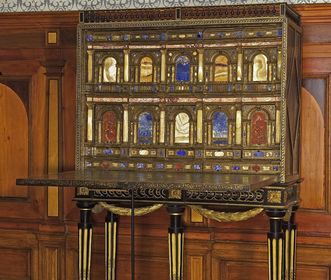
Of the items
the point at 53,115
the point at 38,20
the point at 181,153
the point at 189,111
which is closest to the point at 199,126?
the point at 189,111

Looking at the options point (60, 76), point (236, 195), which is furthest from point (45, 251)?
point (236, 195)

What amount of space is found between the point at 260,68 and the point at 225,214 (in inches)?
42.5

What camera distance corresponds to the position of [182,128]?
6.20m

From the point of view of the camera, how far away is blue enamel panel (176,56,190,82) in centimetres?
617

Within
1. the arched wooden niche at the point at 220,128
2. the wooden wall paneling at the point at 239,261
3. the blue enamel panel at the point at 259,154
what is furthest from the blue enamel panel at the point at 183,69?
the wooden wall paneling at the point at 239,261

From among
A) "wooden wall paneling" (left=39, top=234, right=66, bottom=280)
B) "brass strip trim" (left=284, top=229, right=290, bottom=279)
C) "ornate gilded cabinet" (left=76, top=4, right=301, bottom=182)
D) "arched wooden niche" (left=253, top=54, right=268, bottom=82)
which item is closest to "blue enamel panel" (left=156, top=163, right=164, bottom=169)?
"ornate gilded cabinet" (left=76, top=4, right=301, bottom=182)

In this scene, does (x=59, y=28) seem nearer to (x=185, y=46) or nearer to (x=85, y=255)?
(x=185, y=46)

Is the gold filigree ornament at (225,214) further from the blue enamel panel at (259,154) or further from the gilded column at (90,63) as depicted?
the gilded column at (90,63)

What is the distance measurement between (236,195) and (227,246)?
3.24ft

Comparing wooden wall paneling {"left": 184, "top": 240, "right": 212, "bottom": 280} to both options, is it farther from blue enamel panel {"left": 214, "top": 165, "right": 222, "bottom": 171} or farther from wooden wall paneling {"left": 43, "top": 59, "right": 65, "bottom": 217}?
wooden wall paneling {"left": 43, "top": 59, "right": 65, "bottom": 217}

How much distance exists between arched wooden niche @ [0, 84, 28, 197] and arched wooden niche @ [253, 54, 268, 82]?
214 cm

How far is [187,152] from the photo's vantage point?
6.17 metres

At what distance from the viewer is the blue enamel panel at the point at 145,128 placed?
247 inches

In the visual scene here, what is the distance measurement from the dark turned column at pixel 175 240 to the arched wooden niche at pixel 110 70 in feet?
3.56
